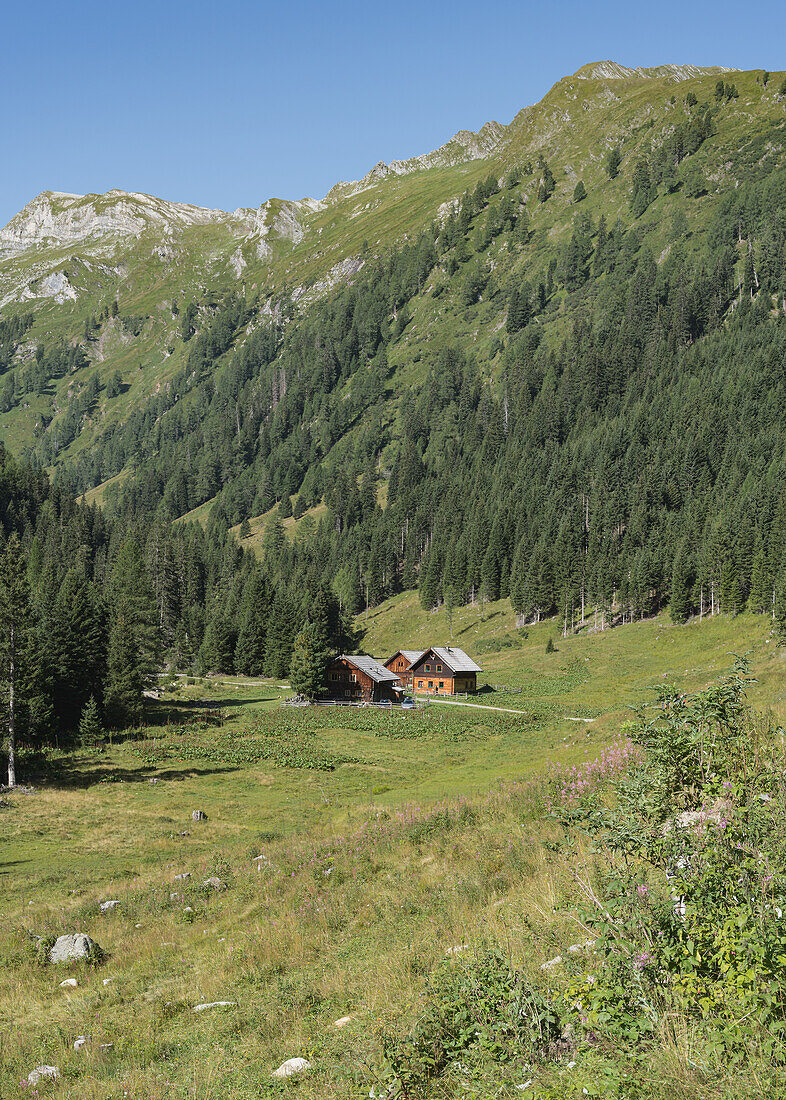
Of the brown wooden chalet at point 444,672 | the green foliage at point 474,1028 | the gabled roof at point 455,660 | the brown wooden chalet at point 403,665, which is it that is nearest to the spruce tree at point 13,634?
the green foliage at point 474,1028

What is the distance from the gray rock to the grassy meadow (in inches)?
17.7

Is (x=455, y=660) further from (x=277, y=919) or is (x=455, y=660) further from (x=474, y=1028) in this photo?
(x=474, y=1028)

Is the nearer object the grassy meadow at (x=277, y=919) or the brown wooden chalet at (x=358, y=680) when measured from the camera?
the grassy meadow at (x=277, y=919)

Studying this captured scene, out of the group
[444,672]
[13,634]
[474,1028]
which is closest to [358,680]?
[444,672]

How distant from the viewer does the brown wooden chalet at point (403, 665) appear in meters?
107

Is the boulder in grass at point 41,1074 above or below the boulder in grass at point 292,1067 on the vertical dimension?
below

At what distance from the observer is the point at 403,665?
109m

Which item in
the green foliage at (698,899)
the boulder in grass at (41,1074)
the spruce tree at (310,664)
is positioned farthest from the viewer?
the spruce tree at (310,664)

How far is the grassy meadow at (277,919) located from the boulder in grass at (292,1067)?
118 mm

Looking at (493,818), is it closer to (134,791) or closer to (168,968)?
(168,968)

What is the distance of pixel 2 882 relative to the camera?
977 inches

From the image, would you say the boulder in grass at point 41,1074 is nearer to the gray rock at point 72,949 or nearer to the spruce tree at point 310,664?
the gray rock at point 72,949

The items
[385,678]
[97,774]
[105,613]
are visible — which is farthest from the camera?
[385,678]

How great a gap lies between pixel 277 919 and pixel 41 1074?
6.34 meters
